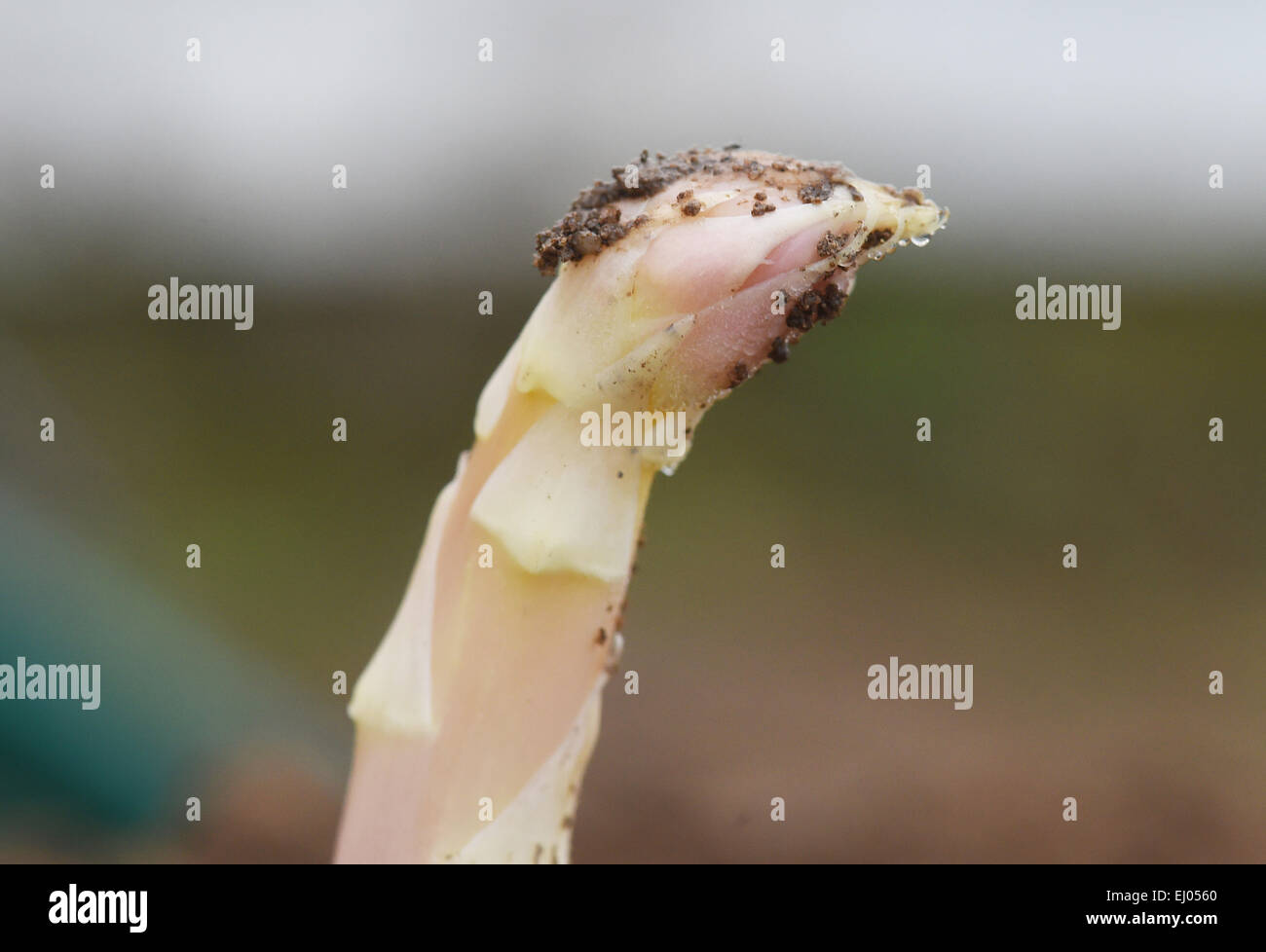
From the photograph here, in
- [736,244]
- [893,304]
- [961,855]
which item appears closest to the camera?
[736,244]

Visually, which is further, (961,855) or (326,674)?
(326,674)

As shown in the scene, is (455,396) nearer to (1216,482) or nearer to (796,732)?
(796,732)

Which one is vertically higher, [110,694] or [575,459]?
[575,459]

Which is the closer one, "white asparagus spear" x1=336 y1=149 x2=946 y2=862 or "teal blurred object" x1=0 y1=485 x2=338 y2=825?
"white asparagus spear" x1=336 y1=149 x2=946 y2=862

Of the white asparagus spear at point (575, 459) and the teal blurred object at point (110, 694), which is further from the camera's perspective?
the teal blurred object at point (110, 694)

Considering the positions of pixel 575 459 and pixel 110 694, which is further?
pixel 110 694

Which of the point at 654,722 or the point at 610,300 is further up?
the point at 610,300
